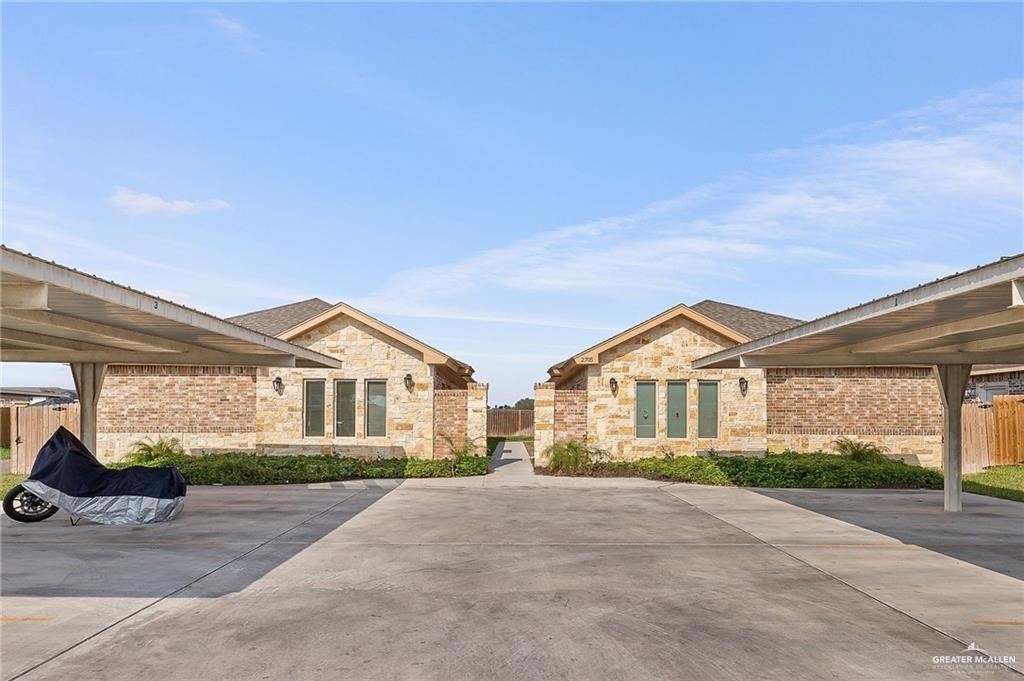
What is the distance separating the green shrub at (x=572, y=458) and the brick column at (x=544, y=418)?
328mm

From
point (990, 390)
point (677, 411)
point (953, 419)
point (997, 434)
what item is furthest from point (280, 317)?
point (990, 390)

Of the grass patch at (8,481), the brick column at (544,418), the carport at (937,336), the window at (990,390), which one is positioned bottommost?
the grass patch at (8,481)

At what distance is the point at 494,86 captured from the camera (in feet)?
56.1

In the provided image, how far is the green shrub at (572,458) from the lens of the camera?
71.1ft

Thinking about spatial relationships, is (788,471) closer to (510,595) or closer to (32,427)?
(510,595)

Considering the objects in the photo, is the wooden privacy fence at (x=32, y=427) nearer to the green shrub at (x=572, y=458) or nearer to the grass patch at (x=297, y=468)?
the grass patch at (x=297, y=468)

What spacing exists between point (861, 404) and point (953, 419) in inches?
309

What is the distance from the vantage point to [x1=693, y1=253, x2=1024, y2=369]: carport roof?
8.26 metres

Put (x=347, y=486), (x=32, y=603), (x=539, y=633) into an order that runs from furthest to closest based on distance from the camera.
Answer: (x=347, y=486), (x=32, y=603), (x=539, y=633)

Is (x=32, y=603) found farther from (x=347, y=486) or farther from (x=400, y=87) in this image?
(x=400, y=87)

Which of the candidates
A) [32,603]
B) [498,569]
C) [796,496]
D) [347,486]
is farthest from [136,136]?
[796,496]

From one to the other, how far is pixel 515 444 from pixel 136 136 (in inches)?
944

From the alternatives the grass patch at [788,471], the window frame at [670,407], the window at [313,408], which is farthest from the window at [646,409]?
the window at [313,408]

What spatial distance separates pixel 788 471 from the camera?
19750mm
